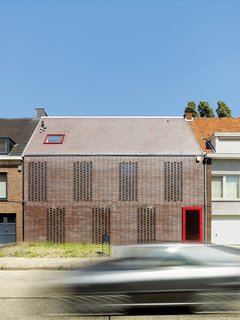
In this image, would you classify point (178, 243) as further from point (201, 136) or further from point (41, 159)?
point (201, 136)

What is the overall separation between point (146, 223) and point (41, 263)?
11.1m

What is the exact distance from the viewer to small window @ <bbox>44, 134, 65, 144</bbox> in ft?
87.3

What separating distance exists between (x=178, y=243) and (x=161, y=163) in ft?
59.4

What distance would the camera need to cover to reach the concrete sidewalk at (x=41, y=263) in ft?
45.9

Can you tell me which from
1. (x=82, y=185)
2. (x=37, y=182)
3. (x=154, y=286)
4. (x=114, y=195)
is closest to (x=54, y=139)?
(x=37, y=182)

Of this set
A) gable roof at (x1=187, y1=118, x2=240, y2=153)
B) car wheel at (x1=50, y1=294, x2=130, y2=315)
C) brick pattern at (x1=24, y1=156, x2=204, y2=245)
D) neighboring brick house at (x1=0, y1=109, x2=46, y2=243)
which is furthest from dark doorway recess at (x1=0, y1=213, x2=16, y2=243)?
car wheel at (x1=50, y1=294, x2=130, y2=315)

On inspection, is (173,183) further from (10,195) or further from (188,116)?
(10,195)

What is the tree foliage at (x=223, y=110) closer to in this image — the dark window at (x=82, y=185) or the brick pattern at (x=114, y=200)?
the brick pattern at (x=114, y=200)

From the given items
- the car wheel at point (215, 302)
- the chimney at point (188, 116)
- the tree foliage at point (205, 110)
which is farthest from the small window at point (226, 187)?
the tree foliage at point (205, 110)

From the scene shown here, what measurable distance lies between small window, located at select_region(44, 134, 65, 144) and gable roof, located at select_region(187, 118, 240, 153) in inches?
377

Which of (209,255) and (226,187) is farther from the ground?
(226,187)

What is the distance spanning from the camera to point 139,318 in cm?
675

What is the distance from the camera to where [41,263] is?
48.4 feet

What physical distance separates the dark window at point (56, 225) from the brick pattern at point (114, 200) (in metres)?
0.26
